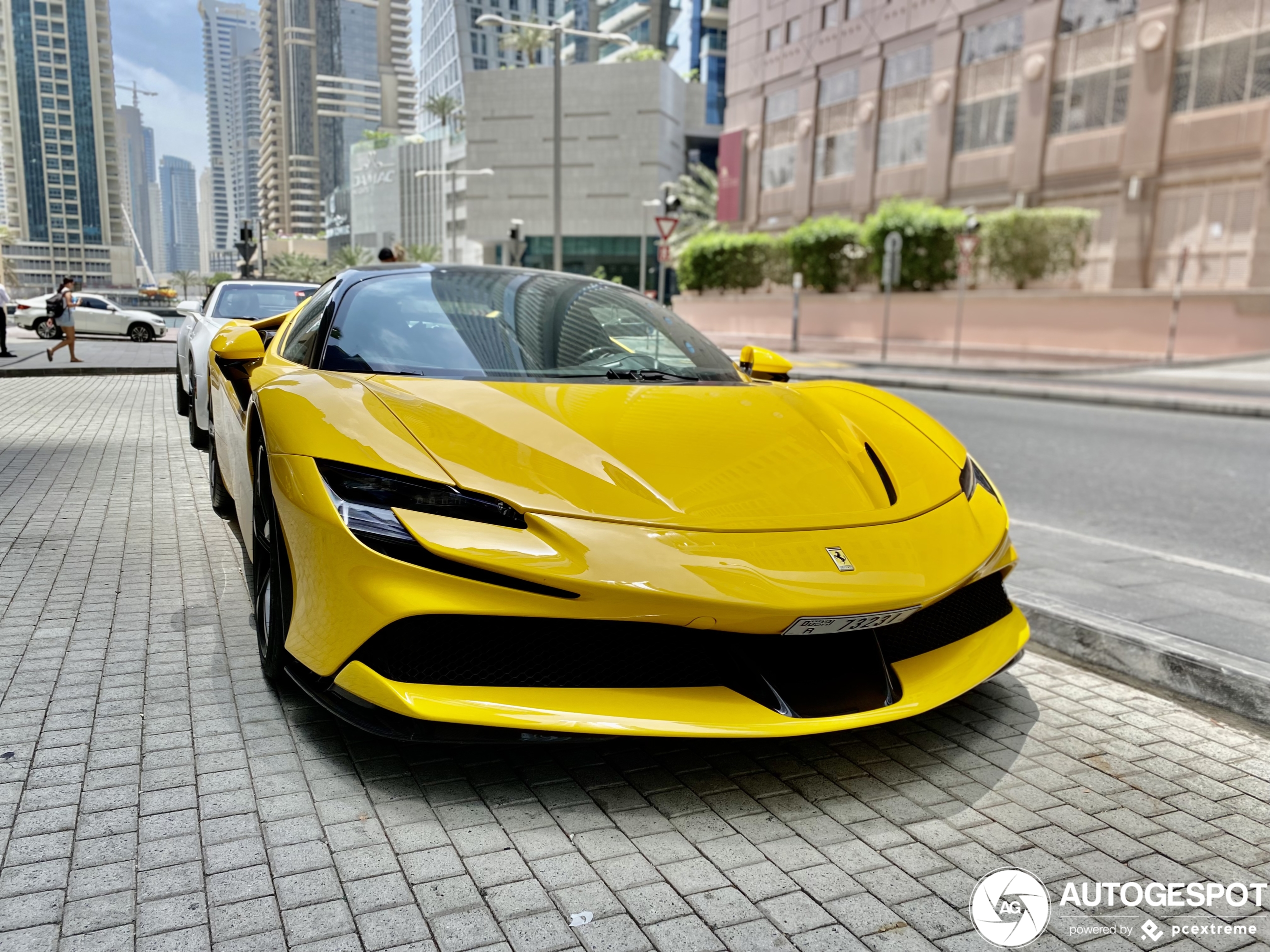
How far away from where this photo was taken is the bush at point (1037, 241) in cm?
2780

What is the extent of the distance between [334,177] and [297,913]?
21523cm

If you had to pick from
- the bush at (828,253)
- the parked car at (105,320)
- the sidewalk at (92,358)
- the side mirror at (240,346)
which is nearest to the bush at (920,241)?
the bush at (828,253)

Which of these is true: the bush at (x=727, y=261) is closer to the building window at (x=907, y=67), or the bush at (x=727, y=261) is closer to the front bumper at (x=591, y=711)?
the building window at (x=907, y=67)

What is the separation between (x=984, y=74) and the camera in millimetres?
32906

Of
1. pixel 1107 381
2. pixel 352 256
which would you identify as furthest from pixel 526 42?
pixel 1107 381

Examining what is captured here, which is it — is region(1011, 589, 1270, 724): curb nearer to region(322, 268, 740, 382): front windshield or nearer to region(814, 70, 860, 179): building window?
region(322, 268, 740, 382): front windshield

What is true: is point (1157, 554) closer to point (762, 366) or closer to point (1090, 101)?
point (762, 366)

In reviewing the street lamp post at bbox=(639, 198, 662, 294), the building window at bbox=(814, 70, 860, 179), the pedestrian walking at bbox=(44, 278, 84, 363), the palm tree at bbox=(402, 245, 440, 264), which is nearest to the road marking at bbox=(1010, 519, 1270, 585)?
the street lamp post at bbox=(639, 198, 662, 294)

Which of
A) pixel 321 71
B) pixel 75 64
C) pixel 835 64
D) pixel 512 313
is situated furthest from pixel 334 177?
pixel 512 313

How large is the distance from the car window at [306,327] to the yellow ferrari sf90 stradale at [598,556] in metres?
0.17

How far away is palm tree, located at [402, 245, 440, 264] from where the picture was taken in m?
103

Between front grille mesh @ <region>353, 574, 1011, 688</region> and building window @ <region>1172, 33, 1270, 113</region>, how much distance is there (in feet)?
96.7

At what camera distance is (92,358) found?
62.3 feet

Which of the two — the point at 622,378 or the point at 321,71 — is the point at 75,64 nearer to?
the point at 321,71
